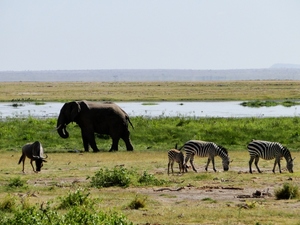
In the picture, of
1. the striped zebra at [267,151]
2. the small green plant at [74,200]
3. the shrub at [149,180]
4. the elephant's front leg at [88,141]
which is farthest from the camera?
the elephant's front leg at [88,141]

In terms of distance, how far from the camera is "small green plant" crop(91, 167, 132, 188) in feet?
72.5

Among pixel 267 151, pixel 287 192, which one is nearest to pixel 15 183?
pixel 287 192

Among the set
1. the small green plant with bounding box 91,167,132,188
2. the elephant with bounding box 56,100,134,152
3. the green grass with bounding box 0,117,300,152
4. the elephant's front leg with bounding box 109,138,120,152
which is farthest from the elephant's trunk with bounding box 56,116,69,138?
the small green plant with bounding box 91,167,132,188

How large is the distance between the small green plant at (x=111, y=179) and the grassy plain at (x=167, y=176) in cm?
34

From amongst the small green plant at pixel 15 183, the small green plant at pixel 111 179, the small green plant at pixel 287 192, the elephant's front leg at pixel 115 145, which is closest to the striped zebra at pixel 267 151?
the small green plant at pixel 111 179

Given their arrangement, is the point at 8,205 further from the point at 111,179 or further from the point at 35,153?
the point at 35,153

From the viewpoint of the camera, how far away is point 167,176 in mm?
24422

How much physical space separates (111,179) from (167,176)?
291 cm

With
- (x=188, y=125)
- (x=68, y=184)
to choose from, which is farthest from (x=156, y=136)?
Answer: (x=68, y=184)

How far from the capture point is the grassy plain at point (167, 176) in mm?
17484

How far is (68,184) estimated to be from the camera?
73.7ft

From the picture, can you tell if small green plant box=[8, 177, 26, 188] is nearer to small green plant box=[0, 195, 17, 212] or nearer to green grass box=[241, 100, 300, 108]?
small green plant box=[0, 195, 17, 212]

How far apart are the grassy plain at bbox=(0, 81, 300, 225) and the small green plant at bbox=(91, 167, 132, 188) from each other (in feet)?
1.12

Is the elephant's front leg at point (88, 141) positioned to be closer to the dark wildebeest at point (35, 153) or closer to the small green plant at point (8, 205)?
the dark wildebeest at point (35, 153)
